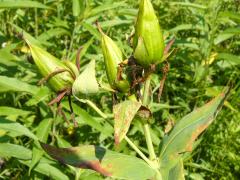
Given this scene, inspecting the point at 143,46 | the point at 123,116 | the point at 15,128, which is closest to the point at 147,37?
the point at 143,46

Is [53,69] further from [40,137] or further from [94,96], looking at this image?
[94,96]

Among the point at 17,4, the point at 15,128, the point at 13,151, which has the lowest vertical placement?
the point at 13,151

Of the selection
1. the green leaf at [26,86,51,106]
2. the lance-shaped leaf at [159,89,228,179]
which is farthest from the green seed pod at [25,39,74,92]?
the green leaf at [26,86,51,106]

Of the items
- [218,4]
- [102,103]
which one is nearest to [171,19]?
[218,4]

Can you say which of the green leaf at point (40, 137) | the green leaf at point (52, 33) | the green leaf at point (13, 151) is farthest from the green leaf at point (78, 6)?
the green leaf at point (13, 151)

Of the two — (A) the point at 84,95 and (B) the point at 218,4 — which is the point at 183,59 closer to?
(B) the point at 218,4


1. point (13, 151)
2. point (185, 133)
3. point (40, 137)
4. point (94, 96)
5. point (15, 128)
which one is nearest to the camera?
point (185, 133)
